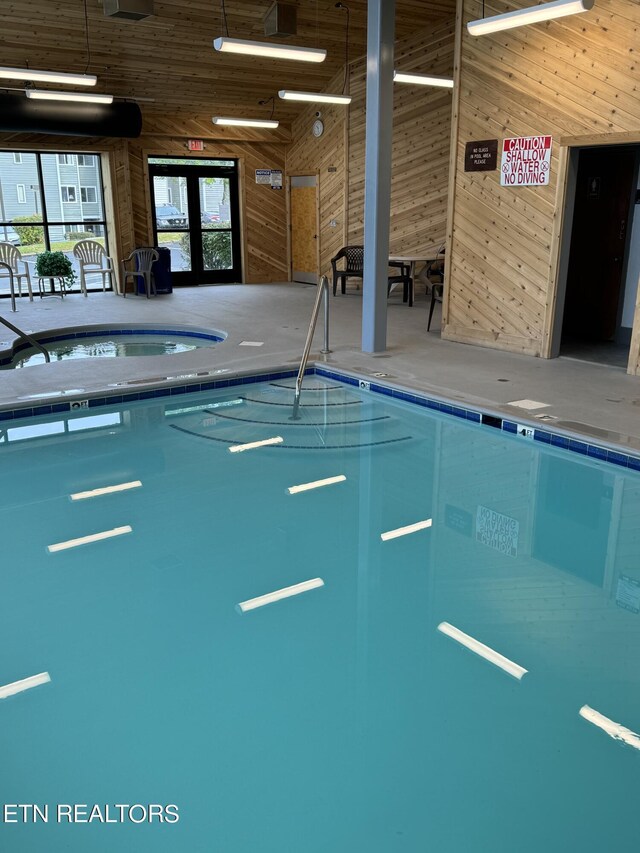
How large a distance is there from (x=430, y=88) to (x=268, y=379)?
658cm

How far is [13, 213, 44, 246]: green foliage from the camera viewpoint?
11.7 m

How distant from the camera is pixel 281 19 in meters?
8.44

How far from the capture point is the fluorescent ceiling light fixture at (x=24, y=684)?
7.96ft

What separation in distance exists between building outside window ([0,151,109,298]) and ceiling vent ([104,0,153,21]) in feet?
15.7

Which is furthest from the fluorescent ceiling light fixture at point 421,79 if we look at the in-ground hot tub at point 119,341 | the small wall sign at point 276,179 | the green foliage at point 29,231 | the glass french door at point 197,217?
the green foliage at point 29,231

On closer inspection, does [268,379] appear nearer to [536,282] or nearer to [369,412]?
[369,412]

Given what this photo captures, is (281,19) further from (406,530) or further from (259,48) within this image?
(406,530)

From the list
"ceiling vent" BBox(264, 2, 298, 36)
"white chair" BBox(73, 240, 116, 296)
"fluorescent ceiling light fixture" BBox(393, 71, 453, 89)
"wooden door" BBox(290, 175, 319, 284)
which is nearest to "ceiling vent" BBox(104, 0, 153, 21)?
"ceiling vent" BBox(264, 2, 298, 36)

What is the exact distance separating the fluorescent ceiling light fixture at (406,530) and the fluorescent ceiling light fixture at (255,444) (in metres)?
1.48

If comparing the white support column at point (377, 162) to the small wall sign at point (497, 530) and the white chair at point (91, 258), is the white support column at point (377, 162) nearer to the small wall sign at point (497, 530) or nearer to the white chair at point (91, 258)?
the small wall sign at point (497, 530)

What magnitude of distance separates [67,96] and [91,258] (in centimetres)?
283

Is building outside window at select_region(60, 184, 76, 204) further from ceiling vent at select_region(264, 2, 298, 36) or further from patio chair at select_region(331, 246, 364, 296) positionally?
ceiling vent at select_region(264, 2, 298, 36)

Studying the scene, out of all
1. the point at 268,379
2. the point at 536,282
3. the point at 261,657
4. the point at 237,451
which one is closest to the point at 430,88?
the point at 536,282

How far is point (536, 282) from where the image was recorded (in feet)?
21.9
